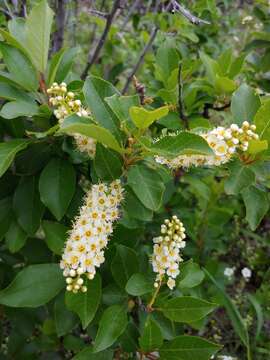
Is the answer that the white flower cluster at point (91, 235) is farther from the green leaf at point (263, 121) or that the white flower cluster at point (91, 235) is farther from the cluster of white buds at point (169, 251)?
the green leaf at point (263, 121)

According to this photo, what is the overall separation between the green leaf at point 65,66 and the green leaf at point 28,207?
0.31 metres

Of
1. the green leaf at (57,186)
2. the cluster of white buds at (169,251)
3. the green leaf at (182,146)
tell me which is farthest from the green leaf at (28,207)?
the green leaf at (182,146)

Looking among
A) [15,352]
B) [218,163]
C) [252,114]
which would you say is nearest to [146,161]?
[218,163]

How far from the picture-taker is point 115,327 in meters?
1.17

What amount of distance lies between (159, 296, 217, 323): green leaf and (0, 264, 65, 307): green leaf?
0.29 meters

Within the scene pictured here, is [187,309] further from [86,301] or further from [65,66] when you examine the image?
[65,66]

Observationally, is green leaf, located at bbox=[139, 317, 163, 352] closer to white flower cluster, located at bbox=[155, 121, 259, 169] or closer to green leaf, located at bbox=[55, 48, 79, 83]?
white flower cluster, located at bbox=[155, 121, 259, 169]

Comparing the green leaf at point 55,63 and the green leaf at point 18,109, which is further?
the green leaf at point 55,63

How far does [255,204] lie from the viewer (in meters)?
1.20

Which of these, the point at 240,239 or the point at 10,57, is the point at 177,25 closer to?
the point at 10,57

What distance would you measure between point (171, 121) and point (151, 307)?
57 centimetres

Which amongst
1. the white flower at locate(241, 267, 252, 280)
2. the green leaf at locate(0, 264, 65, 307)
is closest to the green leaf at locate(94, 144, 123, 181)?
the green leaf at locate(0, 264, 65, 307)

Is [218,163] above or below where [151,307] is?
above

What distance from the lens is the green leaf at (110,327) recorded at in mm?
1129
